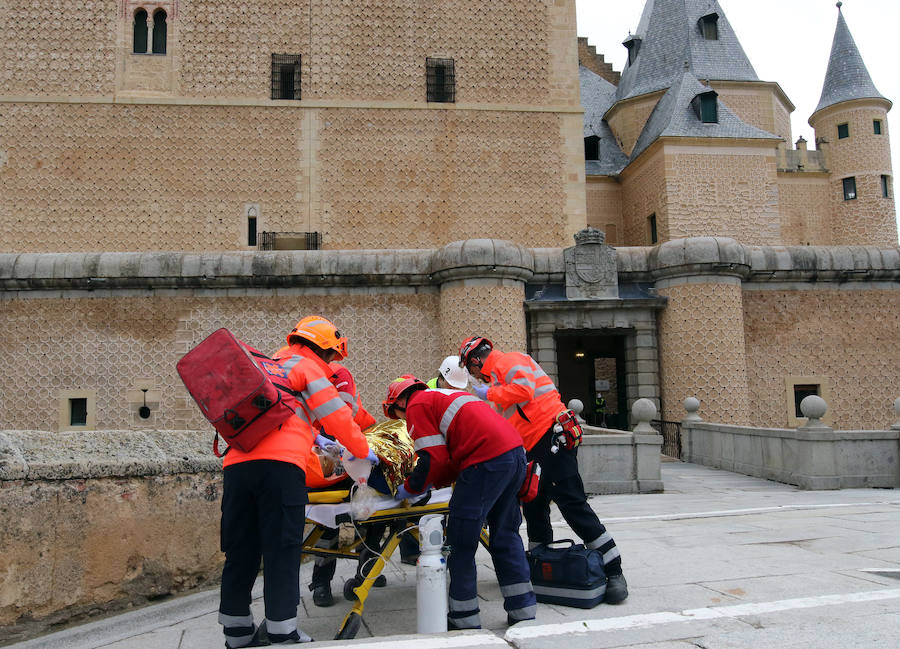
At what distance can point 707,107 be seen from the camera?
86.1 ft

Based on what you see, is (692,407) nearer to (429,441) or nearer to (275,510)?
(429,441)

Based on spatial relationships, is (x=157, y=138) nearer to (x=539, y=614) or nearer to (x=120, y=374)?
(x=120, y=374)

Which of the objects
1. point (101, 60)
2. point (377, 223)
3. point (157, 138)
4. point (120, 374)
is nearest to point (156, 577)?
point (120, 374)

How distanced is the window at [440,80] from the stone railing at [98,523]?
17502 mm

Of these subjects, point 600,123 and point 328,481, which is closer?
point 328,481

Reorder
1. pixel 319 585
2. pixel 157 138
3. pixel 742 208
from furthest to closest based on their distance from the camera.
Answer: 1. pixel 742 208
2. pixel 157 138
3. pixel 319 585

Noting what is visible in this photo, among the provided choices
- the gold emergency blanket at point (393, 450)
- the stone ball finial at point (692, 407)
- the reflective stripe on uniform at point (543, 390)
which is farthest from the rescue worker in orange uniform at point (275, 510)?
the stone ball finial at point (692, 407)

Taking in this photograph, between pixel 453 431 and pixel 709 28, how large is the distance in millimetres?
33450

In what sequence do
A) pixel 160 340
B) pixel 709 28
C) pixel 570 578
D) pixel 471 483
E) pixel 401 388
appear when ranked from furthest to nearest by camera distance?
pixel 709 28 → pixel 160 340 → pixel 401 388 → pixel 570 578 → pixel 471 483

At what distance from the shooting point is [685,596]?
436cm

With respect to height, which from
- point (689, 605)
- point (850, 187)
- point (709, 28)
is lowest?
point (689, 605)

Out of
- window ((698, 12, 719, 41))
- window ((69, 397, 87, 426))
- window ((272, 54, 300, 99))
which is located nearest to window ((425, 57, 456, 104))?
window ((272, 54, 300, 99))

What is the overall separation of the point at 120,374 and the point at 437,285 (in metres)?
6.66

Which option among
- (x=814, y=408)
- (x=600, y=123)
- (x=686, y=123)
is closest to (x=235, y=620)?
(x=814, y=408)
